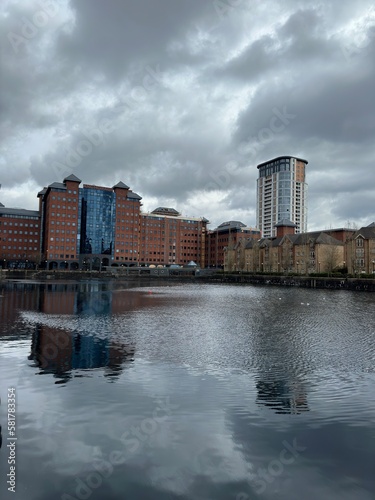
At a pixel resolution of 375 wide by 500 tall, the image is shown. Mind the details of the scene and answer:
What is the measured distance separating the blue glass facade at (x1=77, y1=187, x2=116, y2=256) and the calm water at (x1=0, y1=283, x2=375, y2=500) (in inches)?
6701

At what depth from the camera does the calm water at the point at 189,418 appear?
9.45m

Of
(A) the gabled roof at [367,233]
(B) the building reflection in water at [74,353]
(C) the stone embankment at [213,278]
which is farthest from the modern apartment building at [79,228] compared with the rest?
(B) the building reflection in water at [74,353]

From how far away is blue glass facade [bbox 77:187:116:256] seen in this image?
19162cm

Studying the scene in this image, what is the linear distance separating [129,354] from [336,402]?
1137cm

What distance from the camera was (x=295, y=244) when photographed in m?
156

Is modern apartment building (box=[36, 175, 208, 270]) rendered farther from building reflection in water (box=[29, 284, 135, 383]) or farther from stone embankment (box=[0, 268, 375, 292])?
building reflection in water (box=[29, 284, 135, 383])

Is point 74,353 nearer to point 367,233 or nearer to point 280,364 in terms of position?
point 280,364

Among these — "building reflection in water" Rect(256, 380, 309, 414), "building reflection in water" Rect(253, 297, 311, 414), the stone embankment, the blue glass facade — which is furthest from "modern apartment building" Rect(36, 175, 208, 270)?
"building reflection in water" Rect(256, 380, 309, 414)

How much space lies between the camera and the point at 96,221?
19438cm

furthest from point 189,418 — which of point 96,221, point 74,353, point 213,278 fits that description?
point 96,221

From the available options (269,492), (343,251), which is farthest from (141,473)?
(343,251)

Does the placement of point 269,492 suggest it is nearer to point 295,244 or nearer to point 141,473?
point 141,473

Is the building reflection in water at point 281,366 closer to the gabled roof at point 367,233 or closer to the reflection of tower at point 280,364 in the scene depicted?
the reflection of tower at point 280,364

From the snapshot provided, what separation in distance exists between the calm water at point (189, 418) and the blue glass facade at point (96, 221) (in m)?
170
